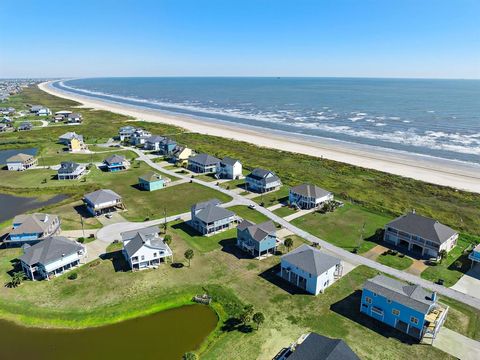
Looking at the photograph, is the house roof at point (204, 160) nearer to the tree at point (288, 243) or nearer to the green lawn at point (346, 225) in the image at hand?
the green lawn at point (346, 225)

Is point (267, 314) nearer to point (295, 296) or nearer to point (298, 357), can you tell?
point (295, 296)

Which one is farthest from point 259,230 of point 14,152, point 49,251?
point 14,152

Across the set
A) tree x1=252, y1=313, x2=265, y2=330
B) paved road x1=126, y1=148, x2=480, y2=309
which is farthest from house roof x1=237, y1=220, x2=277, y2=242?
tree x1=252, y1=313, x2=265, y2=330

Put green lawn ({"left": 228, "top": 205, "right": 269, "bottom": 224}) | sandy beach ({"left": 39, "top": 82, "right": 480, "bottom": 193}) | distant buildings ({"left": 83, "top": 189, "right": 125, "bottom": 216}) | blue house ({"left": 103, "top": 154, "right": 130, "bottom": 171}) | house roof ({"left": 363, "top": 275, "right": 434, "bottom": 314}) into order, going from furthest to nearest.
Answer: blue house ({"left": 103, "top": 154, "right": 130, "bottom": 171})
sandy beach ({"left": 39, "top": 82, "right": 480, "bottom": 193})
distant buildings ({"left": 83, "top": 189, "right": 125, "bottom": 216})
green lawn ({"left": 228, "top": 205, "right": 269, "bottom": 224})
house roof ({"left": 363, "top": 275, "right": 434, "bottom": 314})

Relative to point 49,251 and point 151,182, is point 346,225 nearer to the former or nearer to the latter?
point 151,182

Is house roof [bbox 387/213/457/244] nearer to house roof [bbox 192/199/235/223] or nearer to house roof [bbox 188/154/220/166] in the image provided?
house roof [bbox 192/199/235/223]
